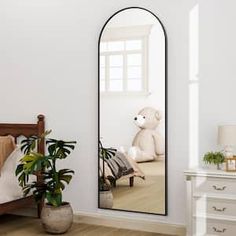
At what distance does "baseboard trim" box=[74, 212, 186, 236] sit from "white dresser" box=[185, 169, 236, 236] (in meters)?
0.39

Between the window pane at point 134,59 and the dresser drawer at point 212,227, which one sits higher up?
the window pane at point 134,59

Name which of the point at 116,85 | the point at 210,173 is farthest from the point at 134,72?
the point at 210,173

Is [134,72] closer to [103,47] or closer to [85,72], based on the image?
[103,47]

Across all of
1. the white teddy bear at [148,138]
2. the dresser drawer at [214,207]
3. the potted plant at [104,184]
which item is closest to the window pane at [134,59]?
the white teddy bear at [148,138]

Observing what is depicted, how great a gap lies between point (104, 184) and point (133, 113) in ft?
2.56

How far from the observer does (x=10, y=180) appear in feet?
15.5

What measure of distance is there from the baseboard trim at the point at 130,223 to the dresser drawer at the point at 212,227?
1.28 ft

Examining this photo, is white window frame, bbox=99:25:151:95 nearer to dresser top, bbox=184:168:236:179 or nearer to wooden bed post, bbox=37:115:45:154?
wooden bed post, bbox=37:115:45:154

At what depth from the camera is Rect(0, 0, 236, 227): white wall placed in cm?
427

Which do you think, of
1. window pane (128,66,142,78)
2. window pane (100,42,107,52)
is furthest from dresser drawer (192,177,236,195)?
window pane (100,42,107,52)

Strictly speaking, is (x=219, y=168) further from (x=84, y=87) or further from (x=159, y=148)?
(x=84, y=87)

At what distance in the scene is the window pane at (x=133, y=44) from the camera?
14.9 ft

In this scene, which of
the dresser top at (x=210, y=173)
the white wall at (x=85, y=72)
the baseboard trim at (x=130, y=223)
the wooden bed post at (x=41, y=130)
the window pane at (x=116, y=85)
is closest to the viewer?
the dresser top at (x=210, y=173)

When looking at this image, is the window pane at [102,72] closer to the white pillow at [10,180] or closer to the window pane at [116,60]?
the window pane at [116,60]
